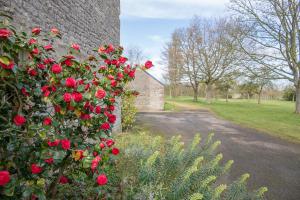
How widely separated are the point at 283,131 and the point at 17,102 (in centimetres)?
1247

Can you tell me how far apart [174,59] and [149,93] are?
13.0m

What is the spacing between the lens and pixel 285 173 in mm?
6195

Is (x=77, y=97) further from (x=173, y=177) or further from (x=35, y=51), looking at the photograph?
(x=173, y=177)

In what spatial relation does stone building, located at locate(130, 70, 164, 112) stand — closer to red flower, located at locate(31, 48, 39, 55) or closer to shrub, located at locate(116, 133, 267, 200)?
shrub, located at locate(116, 133, 267, 200)

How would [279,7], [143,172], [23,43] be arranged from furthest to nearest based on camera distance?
[279,7], [143,172], [23,43]

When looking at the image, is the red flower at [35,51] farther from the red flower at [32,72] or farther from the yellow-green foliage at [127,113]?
the yellow-green foliage at [127,113]

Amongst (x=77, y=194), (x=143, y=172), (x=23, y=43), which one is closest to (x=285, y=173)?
(x=143, y=172)

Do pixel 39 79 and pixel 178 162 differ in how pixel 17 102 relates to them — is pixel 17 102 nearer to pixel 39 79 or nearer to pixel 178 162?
pixel 39 79

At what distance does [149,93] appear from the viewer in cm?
2394

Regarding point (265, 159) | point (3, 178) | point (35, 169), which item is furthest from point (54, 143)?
point (265, 159)

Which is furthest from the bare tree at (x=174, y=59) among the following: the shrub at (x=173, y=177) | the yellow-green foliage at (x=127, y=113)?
the shrub at (x=173, y=177)

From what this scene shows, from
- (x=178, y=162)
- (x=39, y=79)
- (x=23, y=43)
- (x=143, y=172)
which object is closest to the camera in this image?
(x=23, y=43)

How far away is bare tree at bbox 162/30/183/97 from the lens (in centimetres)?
3457

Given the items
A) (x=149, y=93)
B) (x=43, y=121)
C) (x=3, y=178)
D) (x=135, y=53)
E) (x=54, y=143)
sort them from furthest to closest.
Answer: (x=135, y=53), (x=149, y=93), (x=43, y=121), (x=54, y=143), (x=3, y=178)
